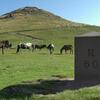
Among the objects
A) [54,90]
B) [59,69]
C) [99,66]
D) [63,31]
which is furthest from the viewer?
[63,31]

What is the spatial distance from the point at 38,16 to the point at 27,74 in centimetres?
16251

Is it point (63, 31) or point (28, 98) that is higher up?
point (63, 31)

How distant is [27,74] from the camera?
3097cm

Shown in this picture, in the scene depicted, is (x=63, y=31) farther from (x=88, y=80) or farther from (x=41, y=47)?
(x=88, y=80)

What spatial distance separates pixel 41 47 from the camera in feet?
223

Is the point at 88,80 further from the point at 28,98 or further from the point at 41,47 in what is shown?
the point at 41,47

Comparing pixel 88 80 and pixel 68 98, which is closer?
pixel 68 98

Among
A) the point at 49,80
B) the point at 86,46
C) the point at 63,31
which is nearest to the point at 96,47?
the point at 86,46

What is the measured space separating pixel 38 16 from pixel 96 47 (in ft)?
550

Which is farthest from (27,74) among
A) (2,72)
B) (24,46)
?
(24,46)

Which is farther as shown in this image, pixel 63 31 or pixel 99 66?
pixel 63 31

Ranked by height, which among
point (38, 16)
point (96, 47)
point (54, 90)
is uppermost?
point (38, 16)

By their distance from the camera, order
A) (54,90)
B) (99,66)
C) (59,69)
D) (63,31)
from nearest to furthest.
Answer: (54,90), (99,66), (59,69), (63,31)

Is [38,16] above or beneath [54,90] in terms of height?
above
